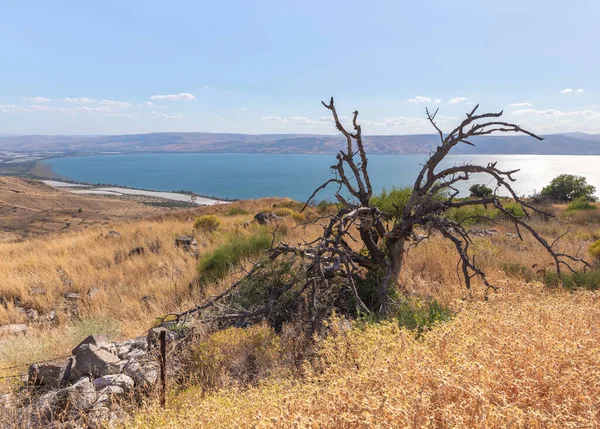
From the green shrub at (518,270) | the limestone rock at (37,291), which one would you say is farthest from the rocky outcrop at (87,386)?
the green shrub at (518,270)

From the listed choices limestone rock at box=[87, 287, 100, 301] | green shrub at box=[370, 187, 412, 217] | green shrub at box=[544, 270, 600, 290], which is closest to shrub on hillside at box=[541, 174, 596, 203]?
green shrub at box=[370, 187, 412, 217]

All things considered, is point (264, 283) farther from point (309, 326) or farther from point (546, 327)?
point (546, 327)

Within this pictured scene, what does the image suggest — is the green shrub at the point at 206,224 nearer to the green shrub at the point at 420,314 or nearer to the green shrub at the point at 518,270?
the green shrub at the point at 518,270

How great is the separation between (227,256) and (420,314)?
4940 mm

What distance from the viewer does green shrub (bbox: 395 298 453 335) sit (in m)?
3.78

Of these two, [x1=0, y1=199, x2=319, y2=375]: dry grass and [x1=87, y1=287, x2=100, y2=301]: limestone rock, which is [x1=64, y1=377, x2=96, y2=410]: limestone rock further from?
[x1=87, y1=287, x2=100, y2=301]: limestone rock

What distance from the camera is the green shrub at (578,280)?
5688 millimetres

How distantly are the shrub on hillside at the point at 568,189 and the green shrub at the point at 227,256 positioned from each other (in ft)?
91.9

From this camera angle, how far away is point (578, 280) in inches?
231

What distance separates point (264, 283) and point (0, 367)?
301 centimetres

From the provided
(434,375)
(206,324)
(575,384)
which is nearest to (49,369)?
(206,324)

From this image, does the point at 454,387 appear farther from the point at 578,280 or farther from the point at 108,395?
the point at 578,280

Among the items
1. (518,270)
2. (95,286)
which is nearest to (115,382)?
(95,286)

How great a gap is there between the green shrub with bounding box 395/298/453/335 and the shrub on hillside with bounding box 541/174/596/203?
97.5 feet
